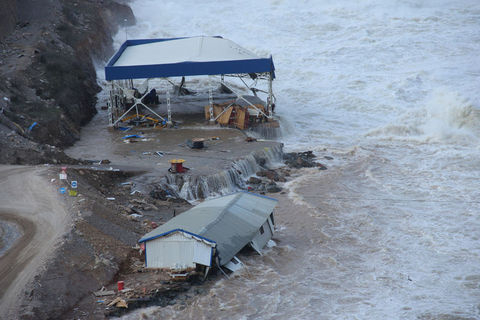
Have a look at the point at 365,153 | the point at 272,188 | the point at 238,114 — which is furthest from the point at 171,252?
the point at 238,114

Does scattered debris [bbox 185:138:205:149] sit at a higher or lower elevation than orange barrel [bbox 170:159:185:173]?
lower

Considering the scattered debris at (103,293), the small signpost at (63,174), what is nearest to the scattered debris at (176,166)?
the small signpost at (63,174)

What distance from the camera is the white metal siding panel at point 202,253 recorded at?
12820mm

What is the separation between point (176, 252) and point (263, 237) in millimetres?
2728

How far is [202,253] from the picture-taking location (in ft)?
42.3

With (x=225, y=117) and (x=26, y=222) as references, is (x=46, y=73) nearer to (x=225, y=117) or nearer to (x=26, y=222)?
(x=225, y=117)

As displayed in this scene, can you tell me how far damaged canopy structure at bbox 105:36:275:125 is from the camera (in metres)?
25.2

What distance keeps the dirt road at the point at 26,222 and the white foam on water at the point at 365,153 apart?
267 centimetres

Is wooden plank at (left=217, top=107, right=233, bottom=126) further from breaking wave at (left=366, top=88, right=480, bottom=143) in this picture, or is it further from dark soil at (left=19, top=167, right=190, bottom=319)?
dark soil at (left=19, top=167, right=190, bottom=319)

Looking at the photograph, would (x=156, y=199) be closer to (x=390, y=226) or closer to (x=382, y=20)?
A: (x=390, y=226)

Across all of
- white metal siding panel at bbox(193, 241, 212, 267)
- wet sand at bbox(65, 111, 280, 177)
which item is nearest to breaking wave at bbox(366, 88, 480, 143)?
wet sand at bbox(65, 111, 280, 177)

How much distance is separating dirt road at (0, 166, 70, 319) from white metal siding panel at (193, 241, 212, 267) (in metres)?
3.10

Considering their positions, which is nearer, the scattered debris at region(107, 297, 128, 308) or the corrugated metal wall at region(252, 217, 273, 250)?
the scattered debris at region(107, 297, 128, 308)

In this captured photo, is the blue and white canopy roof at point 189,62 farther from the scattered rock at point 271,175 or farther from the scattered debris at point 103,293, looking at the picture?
the scattered debris at point 103,293
